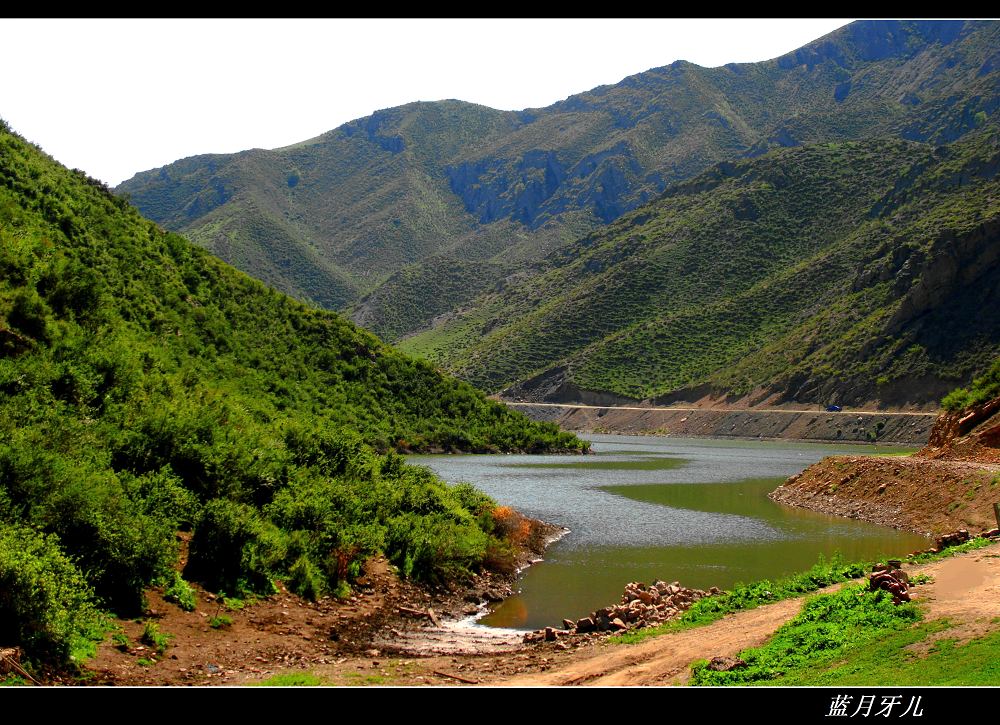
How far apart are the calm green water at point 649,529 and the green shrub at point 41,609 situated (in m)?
9.11

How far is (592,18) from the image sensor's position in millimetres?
4727

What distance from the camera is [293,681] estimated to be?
1123 cm

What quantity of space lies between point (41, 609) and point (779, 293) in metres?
138

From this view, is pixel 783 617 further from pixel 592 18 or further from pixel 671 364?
pixel 671 364

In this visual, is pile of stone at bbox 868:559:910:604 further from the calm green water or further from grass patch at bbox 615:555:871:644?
the calm green water

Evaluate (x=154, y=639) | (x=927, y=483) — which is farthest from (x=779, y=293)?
(x=154, y=639)

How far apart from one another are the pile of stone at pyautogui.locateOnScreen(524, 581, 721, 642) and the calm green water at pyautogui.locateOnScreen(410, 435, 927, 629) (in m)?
2.31

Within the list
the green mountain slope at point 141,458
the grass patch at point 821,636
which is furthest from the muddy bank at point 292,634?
the grass patch at point 821,636

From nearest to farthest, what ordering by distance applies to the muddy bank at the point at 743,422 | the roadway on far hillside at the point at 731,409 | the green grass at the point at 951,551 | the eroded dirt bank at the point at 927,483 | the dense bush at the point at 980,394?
the green grass at the point at 951,551 → the eroded dirt bank at the point at 927,483 → the dense bush at the point at 980,394 → the muddy bank at the point at 743,422 → the roadway on far hillside at the point at 731,409

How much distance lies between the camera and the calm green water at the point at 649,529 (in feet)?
76.3

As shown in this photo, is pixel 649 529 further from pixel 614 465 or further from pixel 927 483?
pixel 614 465

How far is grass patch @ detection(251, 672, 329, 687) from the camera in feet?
36.3

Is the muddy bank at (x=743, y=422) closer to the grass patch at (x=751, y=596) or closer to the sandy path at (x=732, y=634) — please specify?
the grass patch at (x=751, y=596)
